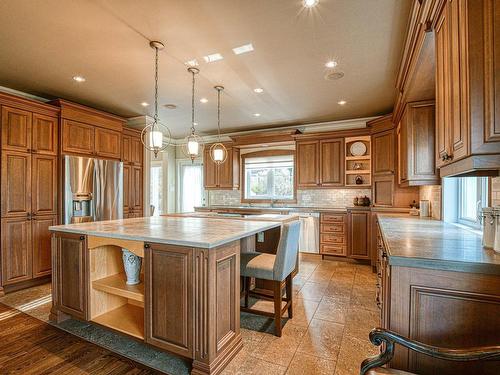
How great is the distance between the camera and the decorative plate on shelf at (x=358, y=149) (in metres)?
5.02

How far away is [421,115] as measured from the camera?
2.89 metres

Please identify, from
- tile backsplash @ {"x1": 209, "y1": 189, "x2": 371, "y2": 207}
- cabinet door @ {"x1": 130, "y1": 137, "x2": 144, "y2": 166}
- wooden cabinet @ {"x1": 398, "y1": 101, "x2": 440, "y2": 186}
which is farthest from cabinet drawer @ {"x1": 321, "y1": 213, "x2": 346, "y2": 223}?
cabinet door @ {"x1": 130, "y1": 137, "x2": 144, "y2": 166}

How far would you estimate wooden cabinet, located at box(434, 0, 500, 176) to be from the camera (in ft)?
3.58

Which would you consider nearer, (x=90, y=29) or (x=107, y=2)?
(x=107, y=2)

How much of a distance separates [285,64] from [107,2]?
177 cm

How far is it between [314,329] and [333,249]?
8.55ft

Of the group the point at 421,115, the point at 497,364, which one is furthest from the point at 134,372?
the point at 421,115

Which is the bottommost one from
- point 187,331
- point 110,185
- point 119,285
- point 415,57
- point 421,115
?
point 187,331

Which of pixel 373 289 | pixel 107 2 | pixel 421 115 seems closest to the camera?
pixel 107 2

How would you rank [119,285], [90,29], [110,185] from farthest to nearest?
1. [110,185]
2. [90,29]
3. [119,285]

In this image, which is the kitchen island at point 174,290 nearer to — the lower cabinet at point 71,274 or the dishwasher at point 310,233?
the lower cabinet at point 71,274

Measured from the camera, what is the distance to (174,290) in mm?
1707

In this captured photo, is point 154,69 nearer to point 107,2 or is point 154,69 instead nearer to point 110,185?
point 107,2

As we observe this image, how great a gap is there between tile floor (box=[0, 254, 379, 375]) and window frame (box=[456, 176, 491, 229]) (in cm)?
124
